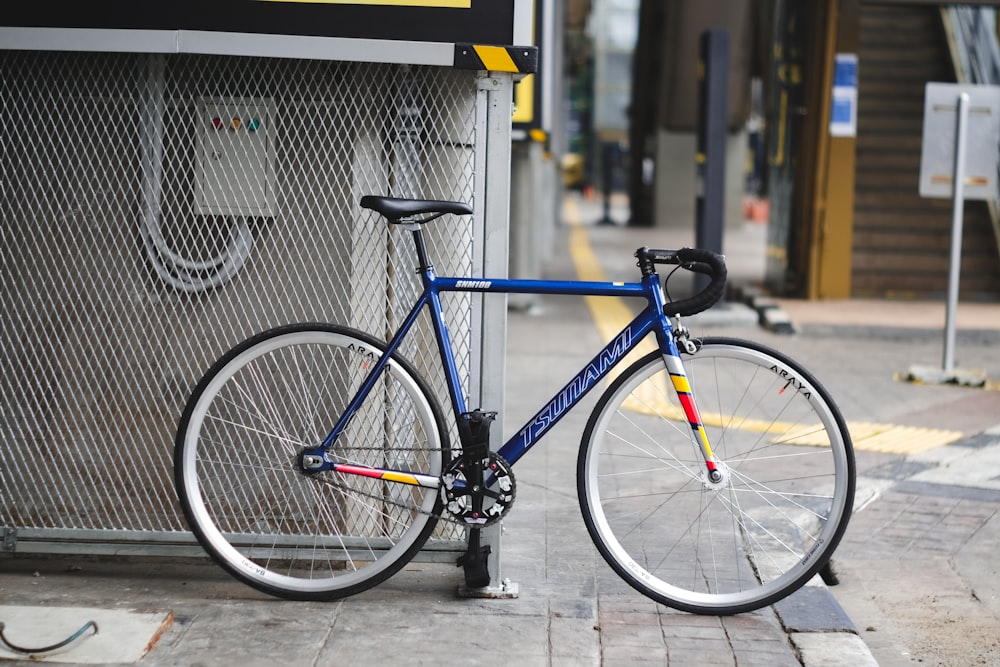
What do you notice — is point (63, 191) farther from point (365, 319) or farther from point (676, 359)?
point (676, 359)

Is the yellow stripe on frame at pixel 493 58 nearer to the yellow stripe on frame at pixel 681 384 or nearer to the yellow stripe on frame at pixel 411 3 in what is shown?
the yellow stripe on frame at pixel 411 3

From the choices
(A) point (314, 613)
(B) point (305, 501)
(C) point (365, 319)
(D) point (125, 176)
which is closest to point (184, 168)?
(D) point (125, 176)

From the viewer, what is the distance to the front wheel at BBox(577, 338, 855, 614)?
3885mm

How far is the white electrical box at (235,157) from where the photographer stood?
428 cm

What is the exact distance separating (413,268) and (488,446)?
72 centimetres

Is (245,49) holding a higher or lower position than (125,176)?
higher

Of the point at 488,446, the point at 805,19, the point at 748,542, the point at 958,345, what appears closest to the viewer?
the point at 488,446

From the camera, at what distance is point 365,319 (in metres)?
4.32

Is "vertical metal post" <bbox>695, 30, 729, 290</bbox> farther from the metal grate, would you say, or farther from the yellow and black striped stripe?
the yellow and black striped stripe

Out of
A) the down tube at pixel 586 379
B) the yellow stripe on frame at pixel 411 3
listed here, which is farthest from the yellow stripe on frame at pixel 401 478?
the yellow stripe on frame at pixel 411 3

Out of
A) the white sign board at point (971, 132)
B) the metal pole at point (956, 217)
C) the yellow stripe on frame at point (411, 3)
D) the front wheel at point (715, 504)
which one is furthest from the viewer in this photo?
the white sign board at point (971, 132)

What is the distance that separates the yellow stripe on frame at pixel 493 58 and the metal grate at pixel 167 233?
0.19 metres

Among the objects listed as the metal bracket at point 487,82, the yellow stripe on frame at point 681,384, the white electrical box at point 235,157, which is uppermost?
the metal bracket at point 487,82

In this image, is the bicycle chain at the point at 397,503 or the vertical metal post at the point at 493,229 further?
the vertical metal post at the point at 493,229
